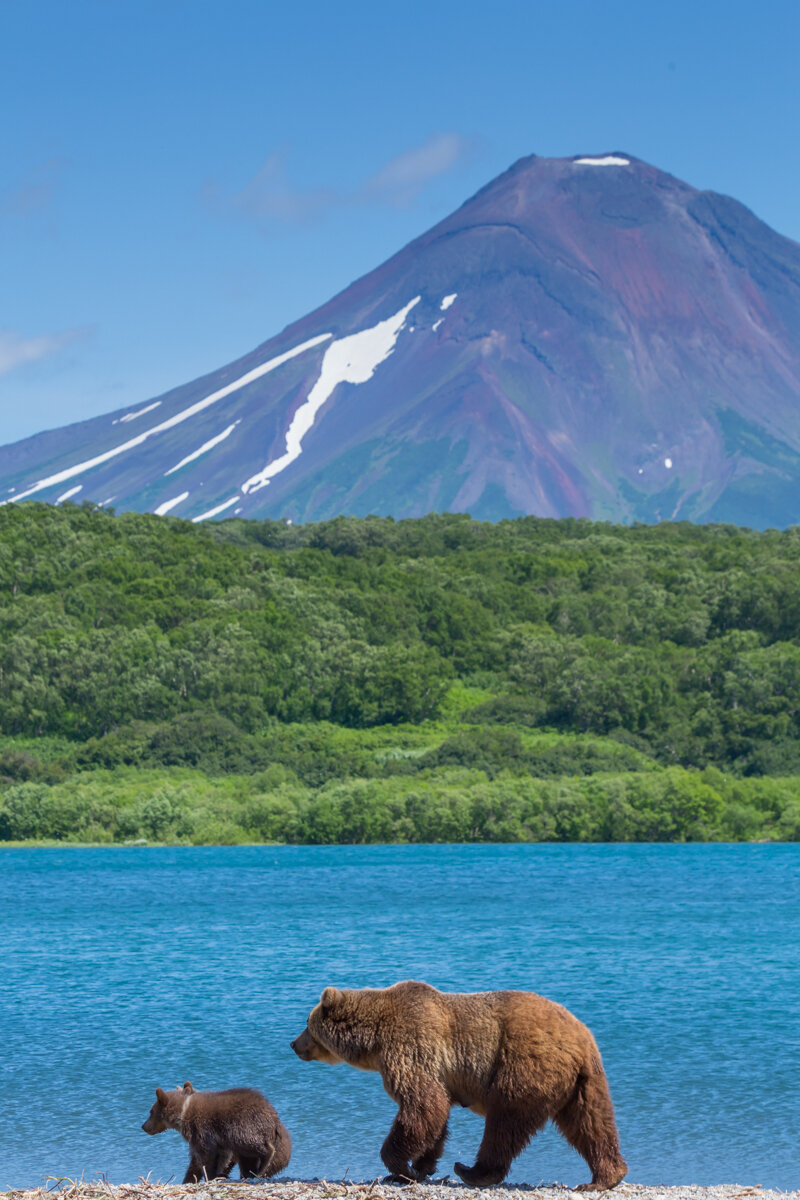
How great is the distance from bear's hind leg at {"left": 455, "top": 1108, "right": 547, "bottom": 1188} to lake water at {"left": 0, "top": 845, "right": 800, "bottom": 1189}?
3781 mm

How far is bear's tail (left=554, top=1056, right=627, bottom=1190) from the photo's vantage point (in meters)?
9.00

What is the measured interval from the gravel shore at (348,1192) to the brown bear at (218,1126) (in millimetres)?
378

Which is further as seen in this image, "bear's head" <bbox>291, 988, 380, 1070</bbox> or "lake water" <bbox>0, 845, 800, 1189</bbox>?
"lake water" <bbox>0, 845, 800, 1189</bbox>

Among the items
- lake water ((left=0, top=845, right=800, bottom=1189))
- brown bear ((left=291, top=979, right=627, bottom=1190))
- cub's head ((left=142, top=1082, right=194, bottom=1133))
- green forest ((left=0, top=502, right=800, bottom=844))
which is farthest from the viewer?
green forest ((left=0, top=502, right=800, bottom=844))

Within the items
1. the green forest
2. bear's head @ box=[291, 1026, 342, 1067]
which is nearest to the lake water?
bear's head @ box=[291, 1026, 342, 1067]

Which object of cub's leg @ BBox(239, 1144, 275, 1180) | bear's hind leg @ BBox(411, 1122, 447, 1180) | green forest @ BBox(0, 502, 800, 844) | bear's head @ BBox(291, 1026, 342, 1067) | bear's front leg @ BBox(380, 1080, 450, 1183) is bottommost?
green forest @ BBox(0, 502, 800, 844)

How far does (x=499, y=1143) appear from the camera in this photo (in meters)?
9.17

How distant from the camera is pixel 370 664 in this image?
80.1 metres

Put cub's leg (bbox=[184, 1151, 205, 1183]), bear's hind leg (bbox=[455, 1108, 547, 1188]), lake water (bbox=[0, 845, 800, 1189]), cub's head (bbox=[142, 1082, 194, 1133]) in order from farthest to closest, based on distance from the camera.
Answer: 1. lake water (bbox=[0, 845, 800, 1189])
2. cub's head (bbox=[142, 1082, 194, 1133])
3. cub's leg (bbox=[184, 1151, 205, 1183])
4. bear's hind leg (bbox=[455, 1108, 547, 1188])

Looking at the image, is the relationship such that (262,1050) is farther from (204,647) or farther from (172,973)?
(204,647)

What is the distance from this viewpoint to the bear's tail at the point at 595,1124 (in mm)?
9000

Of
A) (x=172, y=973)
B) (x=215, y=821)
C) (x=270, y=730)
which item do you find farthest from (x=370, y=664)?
(x=172, y=973)

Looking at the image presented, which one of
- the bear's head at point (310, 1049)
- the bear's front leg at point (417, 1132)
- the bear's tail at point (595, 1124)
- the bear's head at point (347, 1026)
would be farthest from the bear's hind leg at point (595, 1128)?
the bear's head at point (310, 1049)

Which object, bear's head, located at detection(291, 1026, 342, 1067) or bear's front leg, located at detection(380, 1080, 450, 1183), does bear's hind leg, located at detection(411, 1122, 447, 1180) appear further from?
bear's head, located at detection(291, 1026, 342, 1067)
